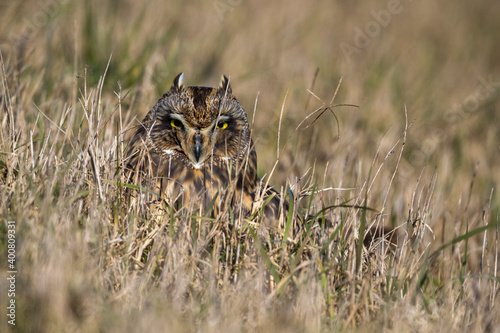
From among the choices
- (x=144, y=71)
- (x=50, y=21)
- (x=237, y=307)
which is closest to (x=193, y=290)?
(x=237, y=307)

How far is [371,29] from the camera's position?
9.40 meters

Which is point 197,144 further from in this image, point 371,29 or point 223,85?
point 371,29

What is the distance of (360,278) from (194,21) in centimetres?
609

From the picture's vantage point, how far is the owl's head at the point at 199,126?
3.35 metres

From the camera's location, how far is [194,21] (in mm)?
8281

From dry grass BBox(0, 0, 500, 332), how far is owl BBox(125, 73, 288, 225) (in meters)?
0.18

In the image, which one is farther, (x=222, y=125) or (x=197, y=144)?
(x=222, y=125)

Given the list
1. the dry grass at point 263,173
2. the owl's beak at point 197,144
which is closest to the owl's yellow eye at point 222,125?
the owl's beak at point 197,144

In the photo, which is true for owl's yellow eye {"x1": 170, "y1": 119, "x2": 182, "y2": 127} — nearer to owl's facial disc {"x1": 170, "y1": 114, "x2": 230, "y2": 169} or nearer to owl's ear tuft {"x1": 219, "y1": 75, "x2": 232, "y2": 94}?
owl's facial disc {"x1": 170, "y1": 114, "x2": 230, "y2": 169}

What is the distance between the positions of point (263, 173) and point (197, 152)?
1.97 m

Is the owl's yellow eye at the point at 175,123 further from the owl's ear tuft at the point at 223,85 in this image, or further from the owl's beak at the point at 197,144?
the owl's ear tuft at the point at 223,85

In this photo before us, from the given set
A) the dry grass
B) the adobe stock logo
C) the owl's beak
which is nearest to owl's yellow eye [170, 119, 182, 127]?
the owl's beak
